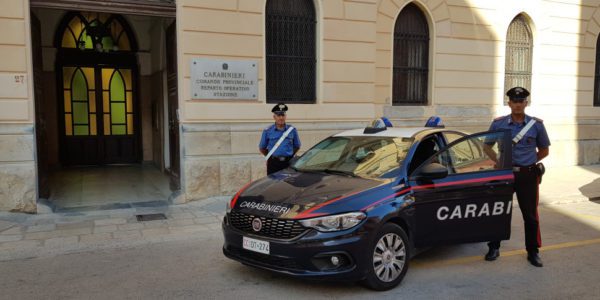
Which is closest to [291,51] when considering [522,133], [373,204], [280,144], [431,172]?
[280,144]

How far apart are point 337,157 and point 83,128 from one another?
10.0 m

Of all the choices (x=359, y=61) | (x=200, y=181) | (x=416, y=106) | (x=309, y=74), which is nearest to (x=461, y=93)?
(x=416, y=106)

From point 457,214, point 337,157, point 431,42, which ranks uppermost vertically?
point 431,42

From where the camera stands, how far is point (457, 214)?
5320 millimetres

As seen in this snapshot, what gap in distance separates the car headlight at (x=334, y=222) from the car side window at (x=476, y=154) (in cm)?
160

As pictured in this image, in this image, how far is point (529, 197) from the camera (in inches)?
220

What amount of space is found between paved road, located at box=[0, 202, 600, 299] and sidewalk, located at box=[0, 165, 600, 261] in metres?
0.36

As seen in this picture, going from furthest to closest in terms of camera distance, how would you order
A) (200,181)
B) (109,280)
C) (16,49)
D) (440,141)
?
(200,181), (16,49), (440,141), (109,280)

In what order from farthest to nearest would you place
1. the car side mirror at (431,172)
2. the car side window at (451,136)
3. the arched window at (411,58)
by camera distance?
the arched window at (411,58), the car side window at (451,136), the car side mirror at (431,172)

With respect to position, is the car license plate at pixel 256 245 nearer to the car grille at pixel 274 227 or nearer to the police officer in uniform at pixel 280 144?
the car grille at pixel 274 227

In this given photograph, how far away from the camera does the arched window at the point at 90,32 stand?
13070 millimetres

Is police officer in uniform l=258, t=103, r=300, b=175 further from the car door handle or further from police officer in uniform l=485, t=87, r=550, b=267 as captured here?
police officer in uniform l=485, t=87, r=550, b=267

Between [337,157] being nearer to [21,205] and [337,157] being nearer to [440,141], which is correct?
[440,141]

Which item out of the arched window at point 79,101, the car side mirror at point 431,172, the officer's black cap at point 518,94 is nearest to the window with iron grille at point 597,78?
the officer's black cap at point 518,94
